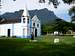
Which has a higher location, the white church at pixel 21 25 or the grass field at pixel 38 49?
the white church at pixel 21 25

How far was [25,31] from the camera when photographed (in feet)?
175

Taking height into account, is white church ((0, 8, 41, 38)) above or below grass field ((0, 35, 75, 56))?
above

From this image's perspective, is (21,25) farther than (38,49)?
Yes

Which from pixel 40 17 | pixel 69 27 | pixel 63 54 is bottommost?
pixel 63 54

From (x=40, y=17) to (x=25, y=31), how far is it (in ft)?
23.7

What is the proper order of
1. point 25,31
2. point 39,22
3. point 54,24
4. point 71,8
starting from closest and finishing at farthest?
point 54,24
point 71,8
point 25,31
point 39,22

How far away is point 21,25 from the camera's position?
5500cm

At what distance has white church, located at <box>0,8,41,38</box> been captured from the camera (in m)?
53.6

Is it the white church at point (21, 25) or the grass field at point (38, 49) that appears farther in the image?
the white church at point (21, 25)

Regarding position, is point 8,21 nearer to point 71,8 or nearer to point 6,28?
point 6,28

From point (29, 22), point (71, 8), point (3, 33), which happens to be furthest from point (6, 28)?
point (71, 8)

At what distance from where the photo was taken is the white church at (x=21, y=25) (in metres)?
53.6

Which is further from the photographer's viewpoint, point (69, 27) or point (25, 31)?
point (25, 31)

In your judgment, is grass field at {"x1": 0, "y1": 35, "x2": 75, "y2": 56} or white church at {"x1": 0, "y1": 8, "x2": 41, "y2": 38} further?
white church at {"x1": 0, "y1": 8, "x2": 41, "y2": 38}
